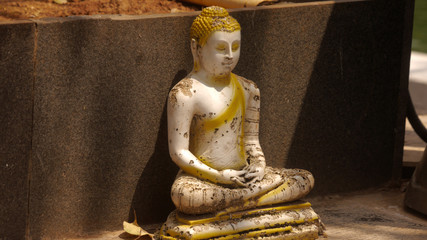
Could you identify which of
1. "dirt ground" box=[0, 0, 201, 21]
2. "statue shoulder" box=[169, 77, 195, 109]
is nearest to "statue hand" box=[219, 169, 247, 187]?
"statue shoulder" box=[169, 77, 195, 109]

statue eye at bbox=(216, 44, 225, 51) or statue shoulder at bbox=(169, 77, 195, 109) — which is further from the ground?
statue eye at bbox=(216, 44, 225, 51)

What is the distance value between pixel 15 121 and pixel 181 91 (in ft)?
2.83

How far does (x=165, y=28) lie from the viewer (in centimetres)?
443

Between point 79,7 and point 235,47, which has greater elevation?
point 79,7

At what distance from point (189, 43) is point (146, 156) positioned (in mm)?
675

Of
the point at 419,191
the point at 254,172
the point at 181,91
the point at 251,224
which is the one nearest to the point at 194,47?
the point at 181,91

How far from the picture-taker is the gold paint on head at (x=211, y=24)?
4234mm

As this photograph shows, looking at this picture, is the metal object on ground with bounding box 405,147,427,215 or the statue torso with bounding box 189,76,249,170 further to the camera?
the metal object on ground with bounding box 405,147,427,215

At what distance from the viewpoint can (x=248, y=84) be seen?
14.8 feet

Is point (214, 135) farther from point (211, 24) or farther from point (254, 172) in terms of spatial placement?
point (211, 24)

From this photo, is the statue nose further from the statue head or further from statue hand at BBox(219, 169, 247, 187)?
statue hand at BBox(219, 169, 247, 187)

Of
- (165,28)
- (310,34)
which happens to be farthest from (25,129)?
(310,34)

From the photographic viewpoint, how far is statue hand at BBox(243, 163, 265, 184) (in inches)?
171

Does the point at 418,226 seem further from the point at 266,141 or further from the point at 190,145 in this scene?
the point at 190,145
